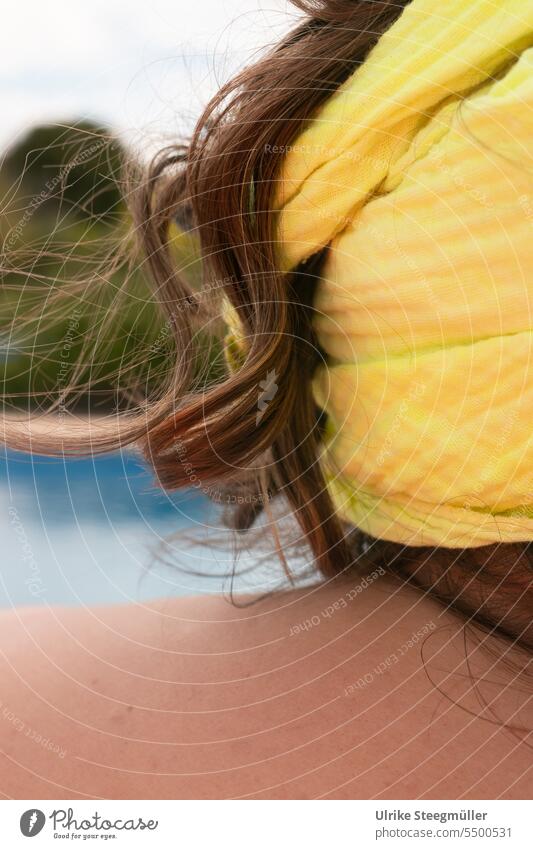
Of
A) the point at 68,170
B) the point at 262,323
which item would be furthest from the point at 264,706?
the point at 68,170

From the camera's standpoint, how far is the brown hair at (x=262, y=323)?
634mm

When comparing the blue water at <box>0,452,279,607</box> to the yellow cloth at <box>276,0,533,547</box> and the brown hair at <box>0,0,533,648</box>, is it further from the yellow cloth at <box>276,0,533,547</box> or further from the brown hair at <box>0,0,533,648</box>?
the yellow cloth at <box>276,0,533,547</box>

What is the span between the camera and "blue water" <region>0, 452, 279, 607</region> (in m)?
0.81

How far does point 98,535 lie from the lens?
0.94 metres

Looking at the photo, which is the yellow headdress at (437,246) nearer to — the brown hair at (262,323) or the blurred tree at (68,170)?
the brown hair at (262,323)

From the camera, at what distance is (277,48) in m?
0.68

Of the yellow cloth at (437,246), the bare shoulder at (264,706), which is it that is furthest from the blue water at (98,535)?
the yellow cloth at (437,246)

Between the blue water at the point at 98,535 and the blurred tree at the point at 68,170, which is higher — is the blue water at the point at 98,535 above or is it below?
below

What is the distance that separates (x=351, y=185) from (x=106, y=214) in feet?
1.11

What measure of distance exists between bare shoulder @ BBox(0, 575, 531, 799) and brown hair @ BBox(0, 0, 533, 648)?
0.05 metres

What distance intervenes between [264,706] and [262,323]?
313 mm

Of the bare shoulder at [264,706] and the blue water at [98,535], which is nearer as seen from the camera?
the bare shoulder at [264,706]

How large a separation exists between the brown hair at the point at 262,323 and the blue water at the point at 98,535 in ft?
0.27

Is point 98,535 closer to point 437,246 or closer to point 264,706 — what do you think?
point 264,706
